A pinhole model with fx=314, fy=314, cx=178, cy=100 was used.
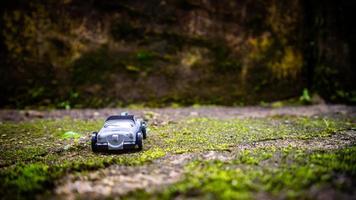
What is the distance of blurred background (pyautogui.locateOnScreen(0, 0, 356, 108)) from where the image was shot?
33.4ft

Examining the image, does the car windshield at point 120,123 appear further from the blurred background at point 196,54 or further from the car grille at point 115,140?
the blurred background at point 196,54

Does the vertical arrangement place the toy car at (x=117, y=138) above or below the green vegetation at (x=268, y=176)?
above

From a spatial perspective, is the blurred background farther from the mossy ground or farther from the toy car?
the toy car

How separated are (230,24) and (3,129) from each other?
24.2 ft

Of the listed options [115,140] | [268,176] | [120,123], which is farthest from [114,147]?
[268,176]

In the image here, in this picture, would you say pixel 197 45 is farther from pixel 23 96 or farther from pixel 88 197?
pixel 88 197

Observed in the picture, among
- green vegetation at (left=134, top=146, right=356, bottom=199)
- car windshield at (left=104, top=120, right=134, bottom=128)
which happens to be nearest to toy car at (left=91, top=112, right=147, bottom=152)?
car windshield at (left=104, top=120, right=134, bottom=128)

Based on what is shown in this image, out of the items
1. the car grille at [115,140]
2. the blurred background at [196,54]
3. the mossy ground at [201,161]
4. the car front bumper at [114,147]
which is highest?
the blurred background at [196,54]

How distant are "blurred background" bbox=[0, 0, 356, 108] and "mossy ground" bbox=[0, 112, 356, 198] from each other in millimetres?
3358

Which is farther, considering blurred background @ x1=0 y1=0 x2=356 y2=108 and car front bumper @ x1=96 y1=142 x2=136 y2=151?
blurred background @ x1=0 y1=0 x2=356 y2=108

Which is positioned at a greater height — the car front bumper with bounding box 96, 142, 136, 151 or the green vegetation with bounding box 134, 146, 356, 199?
the car front bumper with bounding box 96, 142, 136, 151

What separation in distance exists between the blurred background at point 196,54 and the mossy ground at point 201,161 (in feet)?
11.0

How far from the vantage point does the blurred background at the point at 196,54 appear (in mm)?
10188

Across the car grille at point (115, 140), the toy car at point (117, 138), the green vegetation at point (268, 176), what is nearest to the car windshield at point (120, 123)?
the toy car at point (117, 138)
